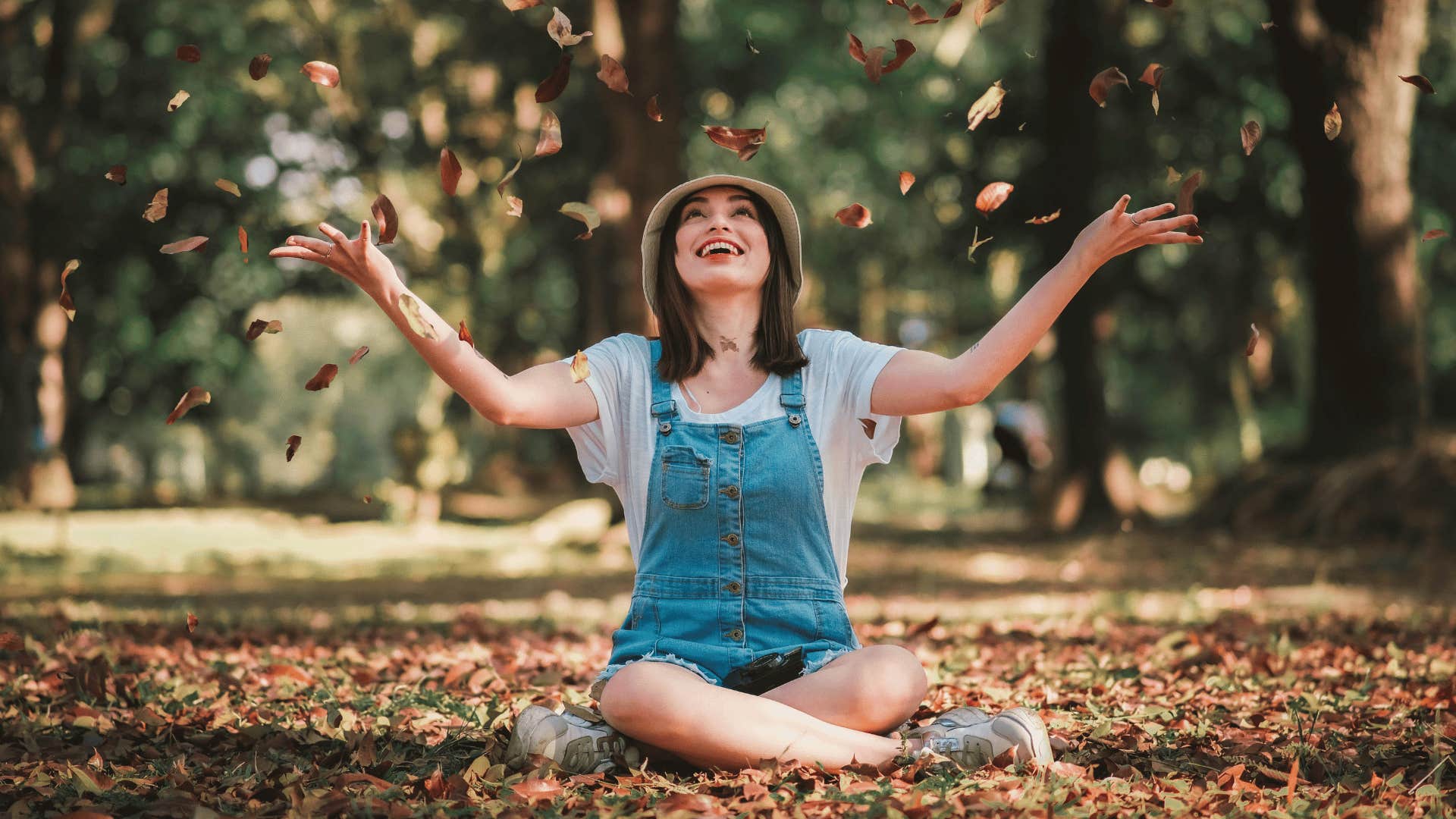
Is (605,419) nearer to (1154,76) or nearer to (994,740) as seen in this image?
(994,740)

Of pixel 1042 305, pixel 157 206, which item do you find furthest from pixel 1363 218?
→ pixel 157 206

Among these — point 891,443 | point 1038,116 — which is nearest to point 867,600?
point 891,443

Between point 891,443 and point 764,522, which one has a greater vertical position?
point 891,443

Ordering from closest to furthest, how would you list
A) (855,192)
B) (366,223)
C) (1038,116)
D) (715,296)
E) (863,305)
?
(366,223), (715,296), (1038,116), (855,192), (863,305)

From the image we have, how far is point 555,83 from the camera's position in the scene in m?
3.63

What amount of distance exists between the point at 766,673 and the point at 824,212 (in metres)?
27.4

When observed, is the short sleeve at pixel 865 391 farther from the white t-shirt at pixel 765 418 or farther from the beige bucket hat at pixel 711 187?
Result: the beige bucket hat at pixel 711 187

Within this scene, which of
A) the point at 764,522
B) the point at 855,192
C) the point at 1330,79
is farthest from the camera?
the point at 855,192

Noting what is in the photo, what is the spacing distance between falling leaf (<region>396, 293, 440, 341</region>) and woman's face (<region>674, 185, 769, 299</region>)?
85cm

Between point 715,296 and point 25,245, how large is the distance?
19.8 metres

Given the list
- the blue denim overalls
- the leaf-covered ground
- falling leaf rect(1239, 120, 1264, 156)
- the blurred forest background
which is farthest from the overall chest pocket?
the blurred forest background

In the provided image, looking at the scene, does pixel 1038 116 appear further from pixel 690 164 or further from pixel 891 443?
pixel 891 443

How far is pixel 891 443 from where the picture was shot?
3.82 metres

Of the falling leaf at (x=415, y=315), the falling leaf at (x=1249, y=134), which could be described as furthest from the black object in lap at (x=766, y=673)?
the falling leaf at (x=1249, y=134)
